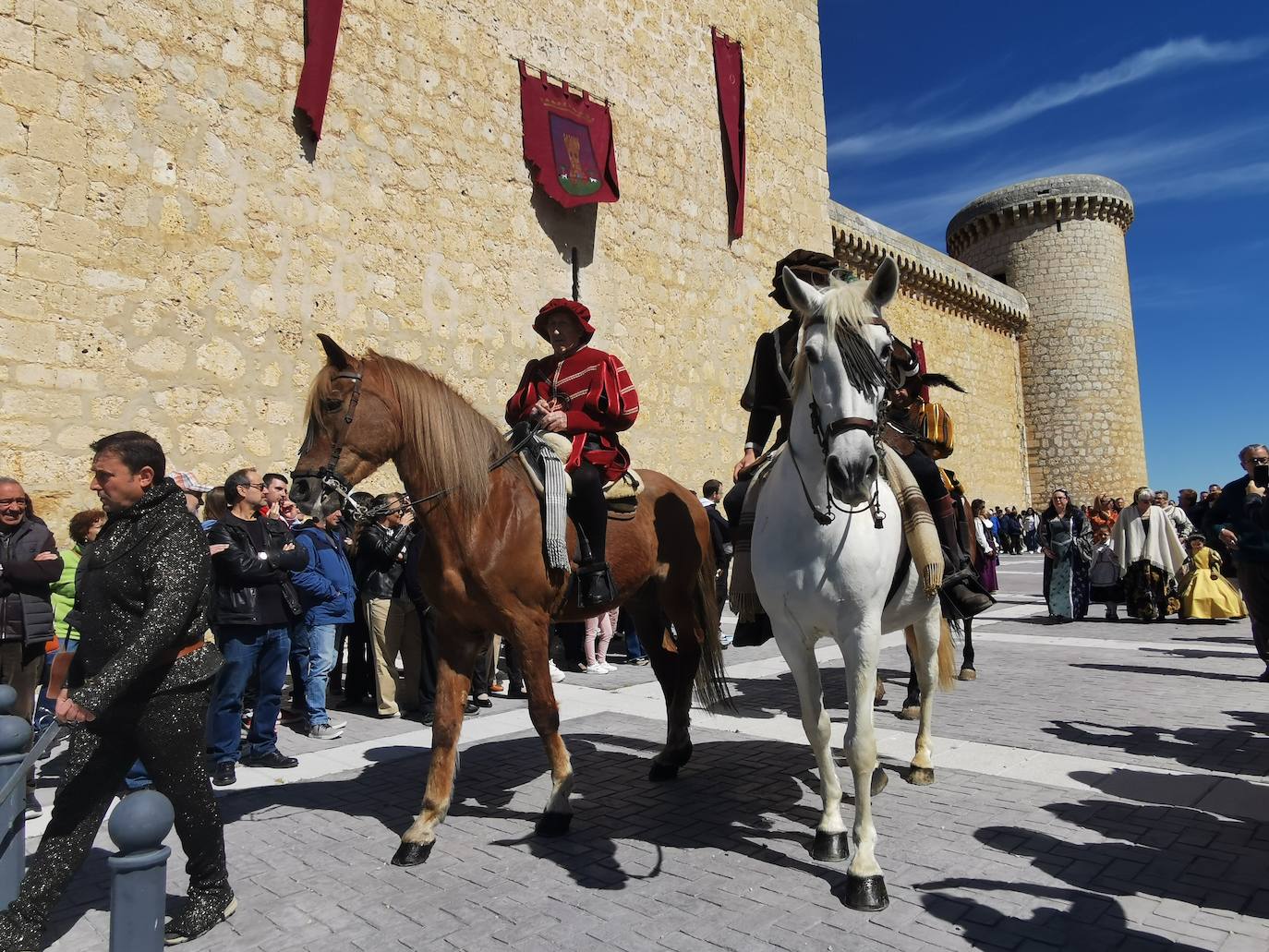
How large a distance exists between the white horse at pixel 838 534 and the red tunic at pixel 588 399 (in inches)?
43.9

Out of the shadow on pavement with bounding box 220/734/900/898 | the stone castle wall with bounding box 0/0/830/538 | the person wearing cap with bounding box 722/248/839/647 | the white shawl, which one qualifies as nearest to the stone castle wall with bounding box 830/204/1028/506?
the stone castle wall with bounding box 0/0/830/538

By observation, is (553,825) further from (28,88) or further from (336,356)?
(28,88)

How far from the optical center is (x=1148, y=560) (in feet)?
36.7

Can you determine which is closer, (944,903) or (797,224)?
(944,903)

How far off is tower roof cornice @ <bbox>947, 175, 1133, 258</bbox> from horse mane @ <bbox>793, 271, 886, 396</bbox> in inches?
1452

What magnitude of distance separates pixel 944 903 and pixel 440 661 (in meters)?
2.47

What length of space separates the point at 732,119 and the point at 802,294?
43.1ft

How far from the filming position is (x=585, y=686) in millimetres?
7547

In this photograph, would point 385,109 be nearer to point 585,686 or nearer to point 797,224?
point 585,686

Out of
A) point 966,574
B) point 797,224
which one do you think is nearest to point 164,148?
point 966,574

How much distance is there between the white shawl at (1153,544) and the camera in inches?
439

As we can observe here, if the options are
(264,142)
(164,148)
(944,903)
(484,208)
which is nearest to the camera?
(944,903)

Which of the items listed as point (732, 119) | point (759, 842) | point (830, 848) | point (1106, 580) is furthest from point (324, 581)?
point (732, 119)

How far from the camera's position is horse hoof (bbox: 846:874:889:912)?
294 cm
